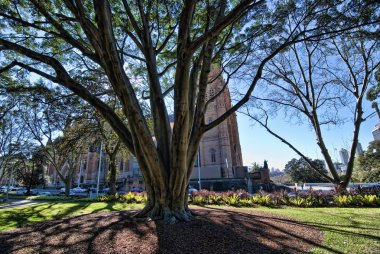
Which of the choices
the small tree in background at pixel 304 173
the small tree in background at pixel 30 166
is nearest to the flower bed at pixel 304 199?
the small tree in background at pixel 30 166

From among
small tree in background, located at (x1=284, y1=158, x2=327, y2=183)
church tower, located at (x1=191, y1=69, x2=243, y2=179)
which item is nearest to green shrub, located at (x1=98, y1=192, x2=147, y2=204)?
church tower, located at (x1=191, y1=69, x2=243, y2=179)

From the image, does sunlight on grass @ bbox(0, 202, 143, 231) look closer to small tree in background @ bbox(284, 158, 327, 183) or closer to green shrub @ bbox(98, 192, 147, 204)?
green shrub @ bbox(98, 192, 147, 204)

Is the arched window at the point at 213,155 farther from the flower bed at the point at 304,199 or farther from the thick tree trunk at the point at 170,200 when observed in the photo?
the thick tree trunk at the point at 170,200

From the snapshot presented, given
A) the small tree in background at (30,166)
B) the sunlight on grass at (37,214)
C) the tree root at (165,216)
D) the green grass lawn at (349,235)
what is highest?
the small tree in background at (30,166)

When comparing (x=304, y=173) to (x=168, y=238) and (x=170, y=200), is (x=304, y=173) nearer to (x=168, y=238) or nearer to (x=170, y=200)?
(x=170, y=200)

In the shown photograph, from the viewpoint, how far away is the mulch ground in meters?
4.53

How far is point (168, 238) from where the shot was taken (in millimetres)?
5117

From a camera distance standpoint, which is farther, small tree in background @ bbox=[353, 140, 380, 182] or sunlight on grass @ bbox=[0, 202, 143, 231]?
small tree in background @ bbox=[353, 140, 380, 182]

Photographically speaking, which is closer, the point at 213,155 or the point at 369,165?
the point at 369,165

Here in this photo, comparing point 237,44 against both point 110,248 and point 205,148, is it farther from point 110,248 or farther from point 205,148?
point 205,148

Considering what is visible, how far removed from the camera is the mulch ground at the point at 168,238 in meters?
4.53

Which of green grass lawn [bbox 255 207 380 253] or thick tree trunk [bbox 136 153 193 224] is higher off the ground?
thick tree trunk [bbox 136 153 193 224]

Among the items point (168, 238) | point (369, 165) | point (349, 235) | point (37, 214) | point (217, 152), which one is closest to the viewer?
point (168, 238)

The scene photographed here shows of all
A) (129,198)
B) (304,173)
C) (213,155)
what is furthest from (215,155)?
(129,198)
